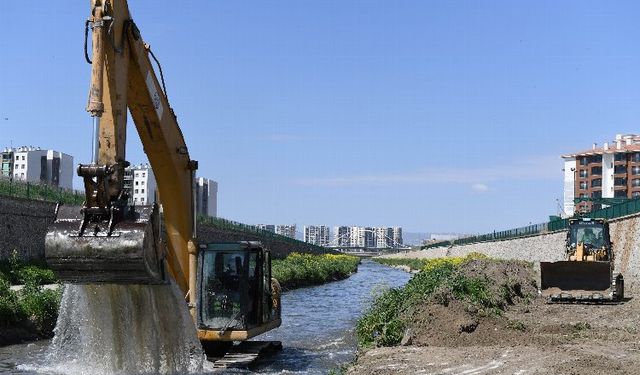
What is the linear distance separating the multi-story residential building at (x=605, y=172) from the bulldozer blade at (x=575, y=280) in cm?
9348

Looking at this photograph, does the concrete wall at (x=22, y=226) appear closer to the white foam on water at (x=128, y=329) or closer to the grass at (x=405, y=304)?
the grass at (x=405, y=304)

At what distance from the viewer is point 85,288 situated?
12430 mm

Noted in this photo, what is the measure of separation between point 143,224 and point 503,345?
7.47 metres

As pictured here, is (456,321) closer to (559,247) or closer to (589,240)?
(589,240)

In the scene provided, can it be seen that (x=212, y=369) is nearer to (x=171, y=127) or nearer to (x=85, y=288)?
(x=85, y=288)

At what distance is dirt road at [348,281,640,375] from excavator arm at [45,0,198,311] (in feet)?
14.6

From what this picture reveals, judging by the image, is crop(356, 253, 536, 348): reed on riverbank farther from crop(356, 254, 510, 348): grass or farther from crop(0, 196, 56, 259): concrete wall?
crop(0, 196, 56, 259): concrete wall

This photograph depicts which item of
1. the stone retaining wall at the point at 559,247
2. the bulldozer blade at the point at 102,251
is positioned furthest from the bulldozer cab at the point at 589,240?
the bulldozer blade at the point at 102,251

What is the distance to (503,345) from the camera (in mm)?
14516

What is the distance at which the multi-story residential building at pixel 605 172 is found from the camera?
407 ft

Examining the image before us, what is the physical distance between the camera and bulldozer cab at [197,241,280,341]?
49.9 feet

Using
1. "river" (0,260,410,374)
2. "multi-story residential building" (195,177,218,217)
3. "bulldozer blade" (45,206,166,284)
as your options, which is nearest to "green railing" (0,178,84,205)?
"river" (0,260,410,374)

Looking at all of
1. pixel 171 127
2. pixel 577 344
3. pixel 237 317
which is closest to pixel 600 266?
pixel 577 344

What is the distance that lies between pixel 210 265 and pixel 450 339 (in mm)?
4900
